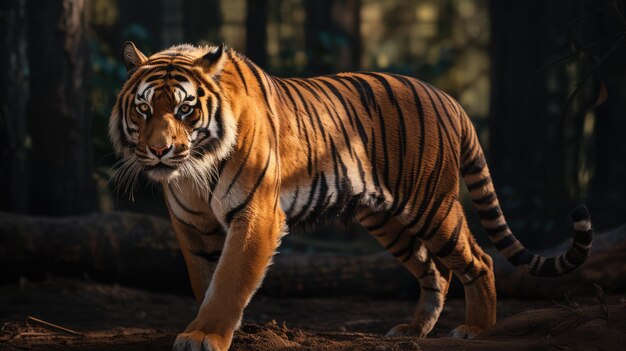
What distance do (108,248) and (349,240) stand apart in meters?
5.25

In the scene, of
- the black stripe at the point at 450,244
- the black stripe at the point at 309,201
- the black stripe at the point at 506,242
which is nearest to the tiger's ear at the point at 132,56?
the black stripe at the point at 309,201

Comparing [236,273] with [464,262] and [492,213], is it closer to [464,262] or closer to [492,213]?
[464,262]

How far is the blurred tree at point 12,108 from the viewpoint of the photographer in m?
7.12

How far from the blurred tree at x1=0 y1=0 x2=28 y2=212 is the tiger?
2.74 metres

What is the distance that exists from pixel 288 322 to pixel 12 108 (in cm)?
290

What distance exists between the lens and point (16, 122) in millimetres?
7219

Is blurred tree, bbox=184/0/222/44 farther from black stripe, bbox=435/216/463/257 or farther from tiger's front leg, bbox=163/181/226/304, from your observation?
tiger's front leg, bbox=163/181/226/304

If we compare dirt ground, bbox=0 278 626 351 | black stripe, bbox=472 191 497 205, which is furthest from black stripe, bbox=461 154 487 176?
dirt ground, bbox=0 278 626 351

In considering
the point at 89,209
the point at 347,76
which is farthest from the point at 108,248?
→ the point at 347,76

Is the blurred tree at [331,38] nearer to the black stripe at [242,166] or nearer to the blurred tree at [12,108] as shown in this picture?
the blurred tree at [12,108]

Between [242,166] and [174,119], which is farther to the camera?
[242,166]

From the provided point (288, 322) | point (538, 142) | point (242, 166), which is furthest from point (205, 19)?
point (242, 166)

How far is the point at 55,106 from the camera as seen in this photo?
23.8 ft

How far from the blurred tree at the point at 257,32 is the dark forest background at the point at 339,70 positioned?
0.02 meters
